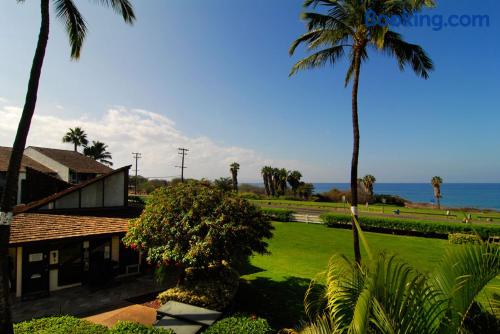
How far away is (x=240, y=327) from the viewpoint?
303 inches

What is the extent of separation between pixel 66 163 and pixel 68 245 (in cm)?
2899

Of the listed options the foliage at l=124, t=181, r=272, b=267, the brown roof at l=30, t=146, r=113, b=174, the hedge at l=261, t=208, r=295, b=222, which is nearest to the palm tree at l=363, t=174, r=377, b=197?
the hedge at l=261, t=208, r=295, b=222

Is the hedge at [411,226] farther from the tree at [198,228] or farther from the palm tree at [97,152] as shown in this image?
the palm tree at [97,152]

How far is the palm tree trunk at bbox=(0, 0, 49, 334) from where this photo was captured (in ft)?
24.4

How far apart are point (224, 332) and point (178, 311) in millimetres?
2574

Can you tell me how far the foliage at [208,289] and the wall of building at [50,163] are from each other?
105 ft

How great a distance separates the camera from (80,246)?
14.0 m

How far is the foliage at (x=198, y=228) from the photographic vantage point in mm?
10133

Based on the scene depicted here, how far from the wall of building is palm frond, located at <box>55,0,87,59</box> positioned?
31284 millimetres

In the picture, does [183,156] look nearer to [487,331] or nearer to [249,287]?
[249,287]

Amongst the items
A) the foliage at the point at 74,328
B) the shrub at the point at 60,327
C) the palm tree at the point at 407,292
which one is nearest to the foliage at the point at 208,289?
the foliage at the point at 74,328

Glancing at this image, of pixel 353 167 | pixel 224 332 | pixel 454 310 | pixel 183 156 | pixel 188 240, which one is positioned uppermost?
pixel 183 156

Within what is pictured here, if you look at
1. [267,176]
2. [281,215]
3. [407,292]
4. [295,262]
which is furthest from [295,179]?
[407,292]

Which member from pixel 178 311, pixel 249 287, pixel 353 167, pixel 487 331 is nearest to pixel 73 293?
pixel 178 311
